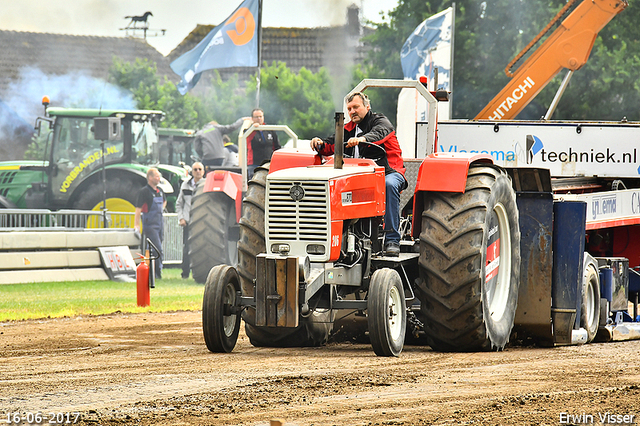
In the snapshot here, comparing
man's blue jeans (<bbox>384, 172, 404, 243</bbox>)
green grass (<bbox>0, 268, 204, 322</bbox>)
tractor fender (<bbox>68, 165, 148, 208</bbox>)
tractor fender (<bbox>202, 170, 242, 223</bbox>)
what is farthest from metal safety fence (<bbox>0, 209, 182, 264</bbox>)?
man's blue jeans (<bbox>384, 172, 404, 243</bbox>)

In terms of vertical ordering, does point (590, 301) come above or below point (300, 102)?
below

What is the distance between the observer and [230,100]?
3975 centimetres

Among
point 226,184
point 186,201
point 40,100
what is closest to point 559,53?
point 226,184

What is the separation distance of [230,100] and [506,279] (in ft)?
107

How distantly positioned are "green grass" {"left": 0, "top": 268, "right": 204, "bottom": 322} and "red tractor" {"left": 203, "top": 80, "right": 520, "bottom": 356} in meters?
4.26

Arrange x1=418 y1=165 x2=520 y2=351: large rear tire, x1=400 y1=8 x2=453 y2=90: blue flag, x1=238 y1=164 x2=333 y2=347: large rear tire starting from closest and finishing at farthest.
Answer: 1. x1=418 y1=165 x2=520 y2=351: large rear tire
2. x1=238 y1=164 x2=333 y2=347: large rear tire
3. x1=400 y1=8 x2=453 y2=90: blue flag

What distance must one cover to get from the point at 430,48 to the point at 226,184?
6.30m

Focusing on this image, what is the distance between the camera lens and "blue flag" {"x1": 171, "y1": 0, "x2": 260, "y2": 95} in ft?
64.6

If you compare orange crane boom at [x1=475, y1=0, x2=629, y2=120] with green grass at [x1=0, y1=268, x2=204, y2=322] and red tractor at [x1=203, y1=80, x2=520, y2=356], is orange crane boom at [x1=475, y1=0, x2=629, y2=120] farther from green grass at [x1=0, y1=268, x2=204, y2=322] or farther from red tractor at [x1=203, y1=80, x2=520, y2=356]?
red tractor at [x1=203, y1=80, x2=520, y2=356]

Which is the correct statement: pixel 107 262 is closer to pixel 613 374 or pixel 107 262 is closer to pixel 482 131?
pixel 482 131

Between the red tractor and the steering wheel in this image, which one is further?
the steering wheel

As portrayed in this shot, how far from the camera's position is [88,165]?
20.6 metres

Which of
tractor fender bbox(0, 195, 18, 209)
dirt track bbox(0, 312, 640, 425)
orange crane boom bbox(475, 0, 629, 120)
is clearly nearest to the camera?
dirt track bbox(0, 312, 640, 425)

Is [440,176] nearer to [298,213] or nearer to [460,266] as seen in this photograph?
[460,266]
